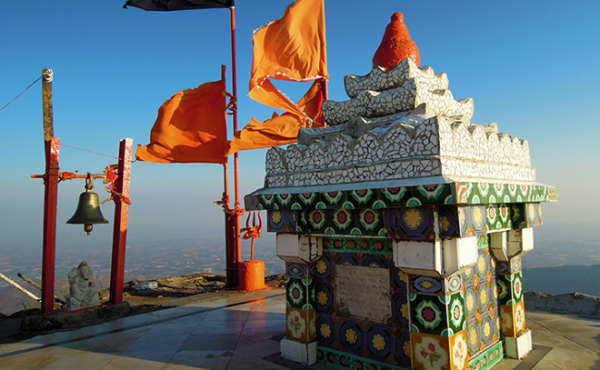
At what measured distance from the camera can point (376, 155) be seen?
4.57 meters

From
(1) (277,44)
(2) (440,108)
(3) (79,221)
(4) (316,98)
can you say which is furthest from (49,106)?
(2) (440,108)

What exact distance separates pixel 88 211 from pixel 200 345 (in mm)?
3741

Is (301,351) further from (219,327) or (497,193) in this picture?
(497,193)

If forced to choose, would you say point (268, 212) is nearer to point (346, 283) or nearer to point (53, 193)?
point (346, 283)

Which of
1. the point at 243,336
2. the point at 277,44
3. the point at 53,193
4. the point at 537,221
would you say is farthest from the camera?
the point at 277,44

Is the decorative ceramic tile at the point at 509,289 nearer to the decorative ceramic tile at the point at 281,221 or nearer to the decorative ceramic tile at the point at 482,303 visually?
the decorative ceramic tile at the point at 482,303

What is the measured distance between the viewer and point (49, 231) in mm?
8297

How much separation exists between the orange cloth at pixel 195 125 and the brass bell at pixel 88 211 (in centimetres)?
382

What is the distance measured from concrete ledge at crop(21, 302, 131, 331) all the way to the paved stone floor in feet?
2.19

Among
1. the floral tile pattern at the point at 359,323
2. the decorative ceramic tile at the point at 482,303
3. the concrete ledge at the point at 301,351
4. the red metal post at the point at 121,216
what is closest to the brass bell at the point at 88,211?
the red metal post at the point at 121,216

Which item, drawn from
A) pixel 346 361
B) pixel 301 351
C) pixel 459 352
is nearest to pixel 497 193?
pixel 459 352

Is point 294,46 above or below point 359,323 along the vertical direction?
above

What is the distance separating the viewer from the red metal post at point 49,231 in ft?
27.0

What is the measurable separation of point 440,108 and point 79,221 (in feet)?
23.1
